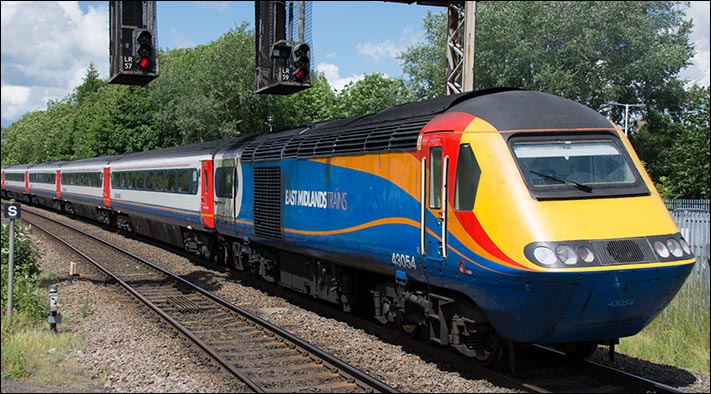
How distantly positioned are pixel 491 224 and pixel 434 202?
110 cm

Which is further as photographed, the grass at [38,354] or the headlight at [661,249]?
the grass at [38,354]

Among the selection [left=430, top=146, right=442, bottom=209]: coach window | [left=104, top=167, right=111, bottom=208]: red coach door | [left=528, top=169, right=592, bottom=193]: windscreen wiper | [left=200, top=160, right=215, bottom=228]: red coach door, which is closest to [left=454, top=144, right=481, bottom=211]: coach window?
[left=430, top=146, right=442, bottom=209]: coach window

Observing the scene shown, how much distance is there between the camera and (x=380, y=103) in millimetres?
45281

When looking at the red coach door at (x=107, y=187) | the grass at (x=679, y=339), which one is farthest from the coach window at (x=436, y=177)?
the red coach door at (x=107, y=187)

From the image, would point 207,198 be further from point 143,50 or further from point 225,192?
point 143,50

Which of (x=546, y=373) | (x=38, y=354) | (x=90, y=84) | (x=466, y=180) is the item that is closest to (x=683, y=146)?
(x=546, y=373)

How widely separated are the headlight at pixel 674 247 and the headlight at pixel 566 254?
1.19 meters

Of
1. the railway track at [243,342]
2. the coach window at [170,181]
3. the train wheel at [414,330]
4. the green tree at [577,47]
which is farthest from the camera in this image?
the green tree at [577,47]

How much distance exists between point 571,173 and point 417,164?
185cm

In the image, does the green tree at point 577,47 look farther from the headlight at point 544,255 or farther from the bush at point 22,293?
the headlight at point 544,255

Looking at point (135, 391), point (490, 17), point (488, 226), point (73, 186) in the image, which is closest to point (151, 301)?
point (135, 391)

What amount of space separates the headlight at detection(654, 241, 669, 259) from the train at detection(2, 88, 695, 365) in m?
0.02

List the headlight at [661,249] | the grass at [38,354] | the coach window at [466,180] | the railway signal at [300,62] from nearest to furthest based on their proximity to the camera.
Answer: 1. the headlight at [661,249]
2. the coach window at [466,180]
3. the grass at [38,354]
4. the railway signal at [300,62]

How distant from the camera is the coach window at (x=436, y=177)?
833cm
